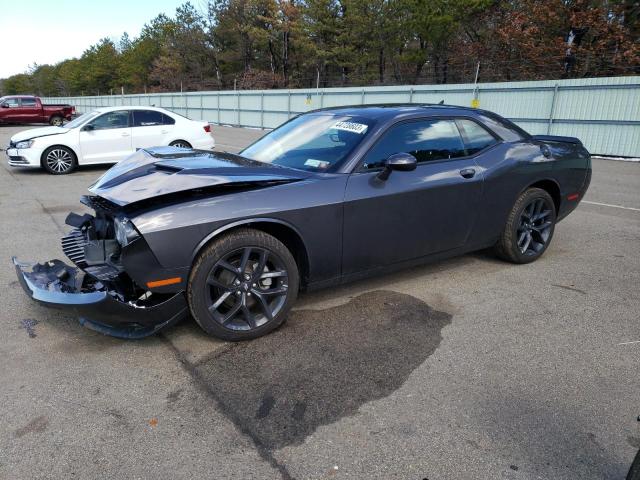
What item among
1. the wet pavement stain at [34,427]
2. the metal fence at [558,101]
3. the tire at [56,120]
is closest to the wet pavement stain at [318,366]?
the wet pavement stain at [34,427]

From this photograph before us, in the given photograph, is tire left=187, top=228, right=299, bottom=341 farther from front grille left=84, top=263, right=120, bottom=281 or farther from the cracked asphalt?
front grille left=84, top=263, right=120, bottom=281

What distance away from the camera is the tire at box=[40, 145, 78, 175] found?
1080cm

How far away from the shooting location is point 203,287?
3.05 m

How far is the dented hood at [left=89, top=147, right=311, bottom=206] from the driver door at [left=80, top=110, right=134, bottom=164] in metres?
7.83

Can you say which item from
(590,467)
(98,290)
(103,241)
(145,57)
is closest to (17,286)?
(103,241)

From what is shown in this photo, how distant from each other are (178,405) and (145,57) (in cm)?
7787

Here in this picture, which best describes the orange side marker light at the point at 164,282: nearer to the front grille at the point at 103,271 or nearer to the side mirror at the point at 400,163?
the front grille at the point at 103,271

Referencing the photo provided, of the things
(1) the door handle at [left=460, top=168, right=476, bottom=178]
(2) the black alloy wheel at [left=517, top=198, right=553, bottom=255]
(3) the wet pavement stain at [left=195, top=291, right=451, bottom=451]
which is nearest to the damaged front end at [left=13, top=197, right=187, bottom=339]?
(3) the wet pavement stain at [left=195, top=291, right=451, bottom=451]

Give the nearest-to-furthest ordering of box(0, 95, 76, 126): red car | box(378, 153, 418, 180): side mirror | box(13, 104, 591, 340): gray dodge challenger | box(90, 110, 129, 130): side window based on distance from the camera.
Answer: box(13, 104, 591, 340): gray dodge challenger → box(378, 153, 418, 180): side mirror → box(90, 110, 129, 130): side window → box(0, 95, 76, 126): red car

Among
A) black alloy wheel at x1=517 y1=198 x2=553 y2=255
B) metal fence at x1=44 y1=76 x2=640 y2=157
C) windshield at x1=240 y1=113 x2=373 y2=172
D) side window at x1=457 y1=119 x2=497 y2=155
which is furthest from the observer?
metal fence at x1=44 y1=76 x2=640 y2=157

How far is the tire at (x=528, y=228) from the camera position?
4.65m

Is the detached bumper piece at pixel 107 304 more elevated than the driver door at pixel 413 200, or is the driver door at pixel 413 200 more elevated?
the driver door at pixel 413 200

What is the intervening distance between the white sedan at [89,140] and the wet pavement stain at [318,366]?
29.3 feet

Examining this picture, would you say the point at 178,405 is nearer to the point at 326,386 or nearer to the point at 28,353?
the point at 326,386
